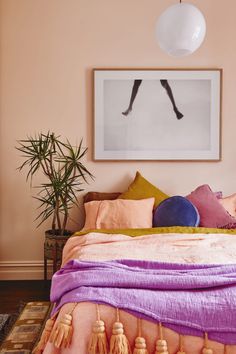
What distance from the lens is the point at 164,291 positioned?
2.21 m

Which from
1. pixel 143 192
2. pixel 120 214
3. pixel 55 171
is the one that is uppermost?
pixel 55 171

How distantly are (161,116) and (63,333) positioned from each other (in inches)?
113

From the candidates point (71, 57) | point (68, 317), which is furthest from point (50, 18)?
point (68, 317)

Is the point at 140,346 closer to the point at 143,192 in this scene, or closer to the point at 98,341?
the point at 98,341

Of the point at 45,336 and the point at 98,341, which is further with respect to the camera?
the point at 45,336

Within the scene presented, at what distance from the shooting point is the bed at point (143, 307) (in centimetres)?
197

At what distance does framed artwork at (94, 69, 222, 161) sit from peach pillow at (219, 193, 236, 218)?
1.46ft

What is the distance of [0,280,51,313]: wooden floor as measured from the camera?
379 centimetres

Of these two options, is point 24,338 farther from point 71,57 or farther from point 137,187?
point 71,57

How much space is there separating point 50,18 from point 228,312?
3386mm

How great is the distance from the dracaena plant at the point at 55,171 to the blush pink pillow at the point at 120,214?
260 mm

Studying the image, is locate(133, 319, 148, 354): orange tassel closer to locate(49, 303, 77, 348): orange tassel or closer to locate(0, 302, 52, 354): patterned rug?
locate(49, 303, 77, 348): orange tassel

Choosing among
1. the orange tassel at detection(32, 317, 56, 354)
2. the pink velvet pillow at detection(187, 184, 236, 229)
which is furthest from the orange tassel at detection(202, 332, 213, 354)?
the pink velvet pillow at detection(187, 184, 236, 229)

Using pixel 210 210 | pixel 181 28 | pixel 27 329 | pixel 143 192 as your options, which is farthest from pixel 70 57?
pixel 27 329
